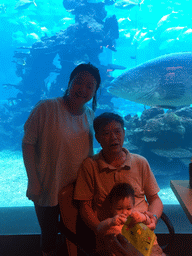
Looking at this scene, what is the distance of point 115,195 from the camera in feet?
3.56

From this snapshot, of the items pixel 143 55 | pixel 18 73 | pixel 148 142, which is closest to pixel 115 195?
pixel 148 142

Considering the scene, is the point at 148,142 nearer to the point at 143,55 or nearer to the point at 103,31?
the point at 103,31

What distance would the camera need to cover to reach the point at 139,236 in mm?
926

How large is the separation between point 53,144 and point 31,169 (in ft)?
0.79

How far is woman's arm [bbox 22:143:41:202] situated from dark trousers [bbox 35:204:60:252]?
0.40 ft

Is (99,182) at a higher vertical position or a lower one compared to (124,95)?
lower

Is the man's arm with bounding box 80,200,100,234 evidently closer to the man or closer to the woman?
the man

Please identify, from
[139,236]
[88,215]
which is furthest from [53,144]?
[139,236]

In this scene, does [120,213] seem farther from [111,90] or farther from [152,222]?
[111,90]

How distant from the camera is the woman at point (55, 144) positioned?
1.24 m

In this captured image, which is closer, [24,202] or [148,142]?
[24,202]

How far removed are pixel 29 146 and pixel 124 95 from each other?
1.32m

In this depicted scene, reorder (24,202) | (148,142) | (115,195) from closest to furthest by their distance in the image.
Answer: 1. (115,195)
2. (24,202)
3. (148,142)

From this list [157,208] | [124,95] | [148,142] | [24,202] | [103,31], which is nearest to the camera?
[157,208]
